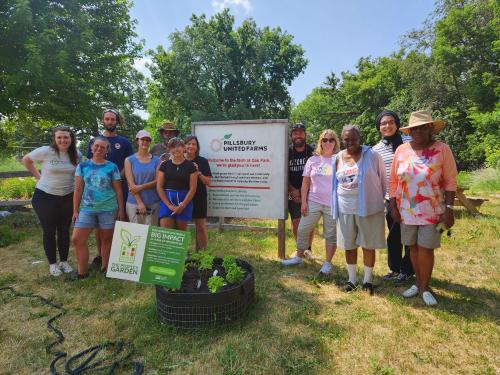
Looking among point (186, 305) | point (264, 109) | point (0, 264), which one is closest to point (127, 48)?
point (0, 264)

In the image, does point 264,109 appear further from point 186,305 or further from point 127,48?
point 186,305

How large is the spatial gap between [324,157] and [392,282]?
1794 millimetres

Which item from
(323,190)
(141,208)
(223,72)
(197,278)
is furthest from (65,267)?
(223,72)

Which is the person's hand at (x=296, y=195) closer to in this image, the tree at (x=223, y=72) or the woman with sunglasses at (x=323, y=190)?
the woman with sunglasses at (x=323, y=190)

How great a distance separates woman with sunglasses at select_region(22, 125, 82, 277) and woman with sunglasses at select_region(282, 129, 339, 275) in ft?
10.6

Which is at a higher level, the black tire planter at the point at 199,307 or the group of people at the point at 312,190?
the group of people at the point at 312,190

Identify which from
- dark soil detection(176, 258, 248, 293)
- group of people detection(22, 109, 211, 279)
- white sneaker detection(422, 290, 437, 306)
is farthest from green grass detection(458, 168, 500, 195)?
dark soil detection(176, 258, 248, 293)

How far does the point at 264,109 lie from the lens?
103 ft

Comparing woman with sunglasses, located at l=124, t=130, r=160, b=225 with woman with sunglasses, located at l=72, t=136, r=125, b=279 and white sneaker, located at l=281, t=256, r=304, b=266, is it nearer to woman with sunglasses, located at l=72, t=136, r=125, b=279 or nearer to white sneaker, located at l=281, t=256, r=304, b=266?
woman with sunglasses, located at l=72, t=136, r=125, b=279

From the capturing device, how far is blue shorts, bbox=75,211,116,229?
14.5 feet

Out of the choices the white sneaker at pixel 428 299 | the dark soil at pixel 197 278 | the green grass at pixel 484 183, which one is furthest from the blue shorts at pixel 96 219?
the green grass at pixel 484 183

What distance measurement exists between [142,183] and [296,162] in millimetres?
2248

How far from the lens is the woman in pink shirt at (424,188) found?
11.2 feet

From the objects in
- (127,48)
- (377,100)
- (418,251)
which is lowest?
(418,251)
